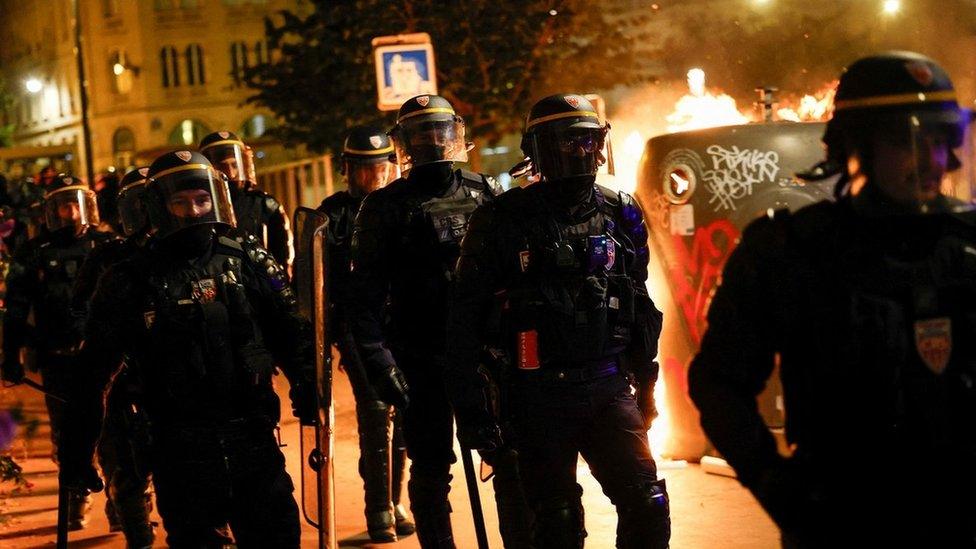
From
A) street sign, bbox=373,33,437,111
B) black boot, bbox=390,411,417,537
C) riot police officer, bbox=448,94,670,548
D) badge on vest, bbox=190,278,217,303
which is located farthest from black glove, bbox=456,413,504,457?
street sign, bbox=373,33,437,111

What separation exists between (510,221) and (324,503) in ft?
5.17

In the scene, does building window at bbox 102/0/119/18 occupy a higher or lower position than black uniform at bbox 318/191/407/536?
higher

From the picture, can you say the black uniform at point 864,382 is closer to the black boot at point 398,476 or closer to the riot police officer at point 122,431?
the riot police officer at point 122,431

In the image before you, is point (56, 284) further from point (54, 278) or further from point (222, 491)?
point (222, 491)

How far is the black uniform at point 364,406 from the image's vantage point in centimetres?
686

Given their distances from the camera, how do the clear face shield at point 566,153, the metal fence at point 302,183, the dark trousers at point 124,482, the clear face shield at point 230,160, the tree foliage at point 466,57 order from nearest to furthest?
the clear face shield at point 566,153
the dark trousers at point 124,482
the clear face shield at point 230,160
the metal fence at point 302,183
the tree foliage at point 466,57

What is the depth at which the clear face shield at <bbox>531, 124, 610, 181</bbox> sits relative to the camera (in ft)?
15.6

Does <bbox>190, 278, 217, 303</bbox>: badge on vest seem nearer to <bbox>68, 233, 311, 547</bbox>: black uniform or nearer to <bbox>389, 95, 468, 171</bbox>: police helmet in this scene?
<bbox>68, 233, 311, 547</bbox>: black uniform

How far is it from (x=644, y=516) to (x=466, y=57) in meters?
14.5

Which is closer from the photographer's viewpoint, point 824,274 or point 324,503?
point 824,274

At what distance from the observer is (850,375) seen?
9.03 feet

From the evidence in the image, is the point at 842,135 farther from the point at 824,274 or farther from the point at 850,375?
the point at 850,375

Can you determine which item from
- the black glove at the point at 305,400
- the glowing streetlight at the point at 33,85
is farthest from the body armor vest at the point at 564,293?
the glowing streetlight at the point at 33,85

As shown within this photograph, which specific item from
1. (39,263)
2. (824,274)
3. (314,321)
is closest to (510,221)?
(314,321)
